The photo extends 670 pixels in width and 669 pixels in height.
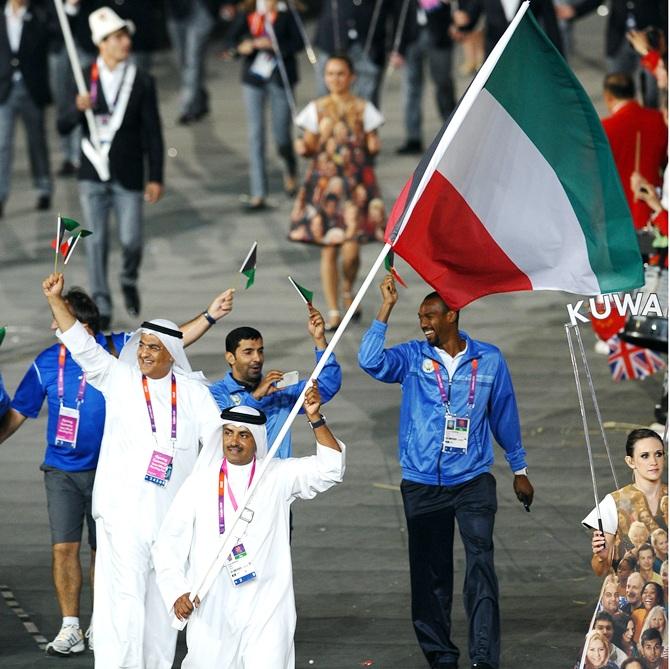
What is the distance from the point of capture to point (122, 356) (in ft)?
29.9

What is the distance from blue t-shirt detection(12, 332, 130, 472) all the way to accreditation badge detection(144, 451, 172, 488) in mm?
714

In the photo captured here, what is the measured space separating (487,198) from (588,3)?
1024cm

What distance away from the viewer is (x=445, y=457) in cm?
895

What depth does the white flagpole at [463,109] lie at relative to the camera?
26.7ft

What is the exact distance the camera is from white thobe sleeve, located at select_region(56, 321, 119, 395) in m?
8.77

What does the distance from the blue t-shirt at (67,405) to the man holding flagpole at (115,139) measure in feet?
16.3

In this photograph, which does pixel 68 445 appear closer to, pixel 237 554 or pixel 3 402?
pixel 3 402

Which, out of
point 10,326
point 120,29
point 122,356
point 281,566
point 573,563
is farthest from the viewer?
point 10,326

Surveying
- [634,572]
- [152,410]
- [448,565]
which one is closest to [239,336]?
[152,410]

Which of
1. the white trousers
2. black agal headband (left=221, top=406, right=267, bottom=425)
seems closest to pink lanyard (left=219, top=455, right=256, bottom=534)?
black agal headband (left=221, top=406, right=267, bottom=425)

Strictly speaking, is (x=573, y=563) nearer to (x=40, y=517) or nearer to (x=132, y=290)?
(x=40, y=517)

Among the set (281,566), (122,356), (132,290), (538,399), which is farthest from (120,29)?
(281,566)

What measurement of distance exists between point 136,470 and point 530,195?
2.27m

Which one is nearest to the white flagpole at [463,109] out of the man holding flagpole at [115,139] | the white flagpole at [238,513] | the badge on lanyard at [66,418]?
the white flagpole at [238,513]
